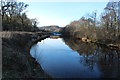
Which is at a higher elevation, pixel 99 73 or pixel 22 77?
pixel 22 77

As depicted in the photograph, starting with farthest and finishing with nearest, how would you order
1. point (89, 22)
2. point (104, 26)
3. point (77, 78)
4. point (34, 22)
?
point (34, 22)
point (89, 22)
point (104, 26)
point (77, 78)

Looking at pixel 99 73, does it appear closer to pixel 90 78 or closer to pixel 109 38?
pixel 90 78

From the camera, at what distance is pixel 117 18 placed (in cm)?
2705

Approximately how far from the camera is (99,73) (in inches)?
450

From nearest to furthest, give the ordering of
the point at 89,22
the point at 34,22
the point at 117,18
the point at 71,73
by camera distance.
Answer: the point at 71,73 → the point at 117,18 → the point at 89,22 → the point at 34,22

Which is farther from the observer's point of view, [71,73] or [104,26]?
[104,26]

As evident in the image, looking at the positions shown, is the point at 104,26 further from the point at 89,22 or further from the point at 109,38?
the point at 89,22

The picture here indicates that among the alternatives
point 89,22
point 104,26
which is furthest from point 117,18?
point 89,22

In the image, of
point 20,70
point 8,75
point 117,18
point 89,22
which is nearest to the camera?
point 8,75

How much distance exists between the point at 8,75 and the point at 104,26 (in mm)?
28159

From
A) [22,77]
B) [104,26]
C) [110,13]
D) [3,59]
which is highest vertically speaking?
[110,13]

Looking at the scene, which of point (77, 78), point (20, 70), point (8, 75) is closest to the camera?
point (8, 75)

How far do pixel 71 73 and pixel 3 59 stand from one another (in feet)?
18.5

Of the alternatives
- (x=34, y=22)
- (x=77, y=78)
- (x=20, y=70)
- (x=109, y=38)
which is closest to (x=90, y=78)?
(x=77, y=78)
